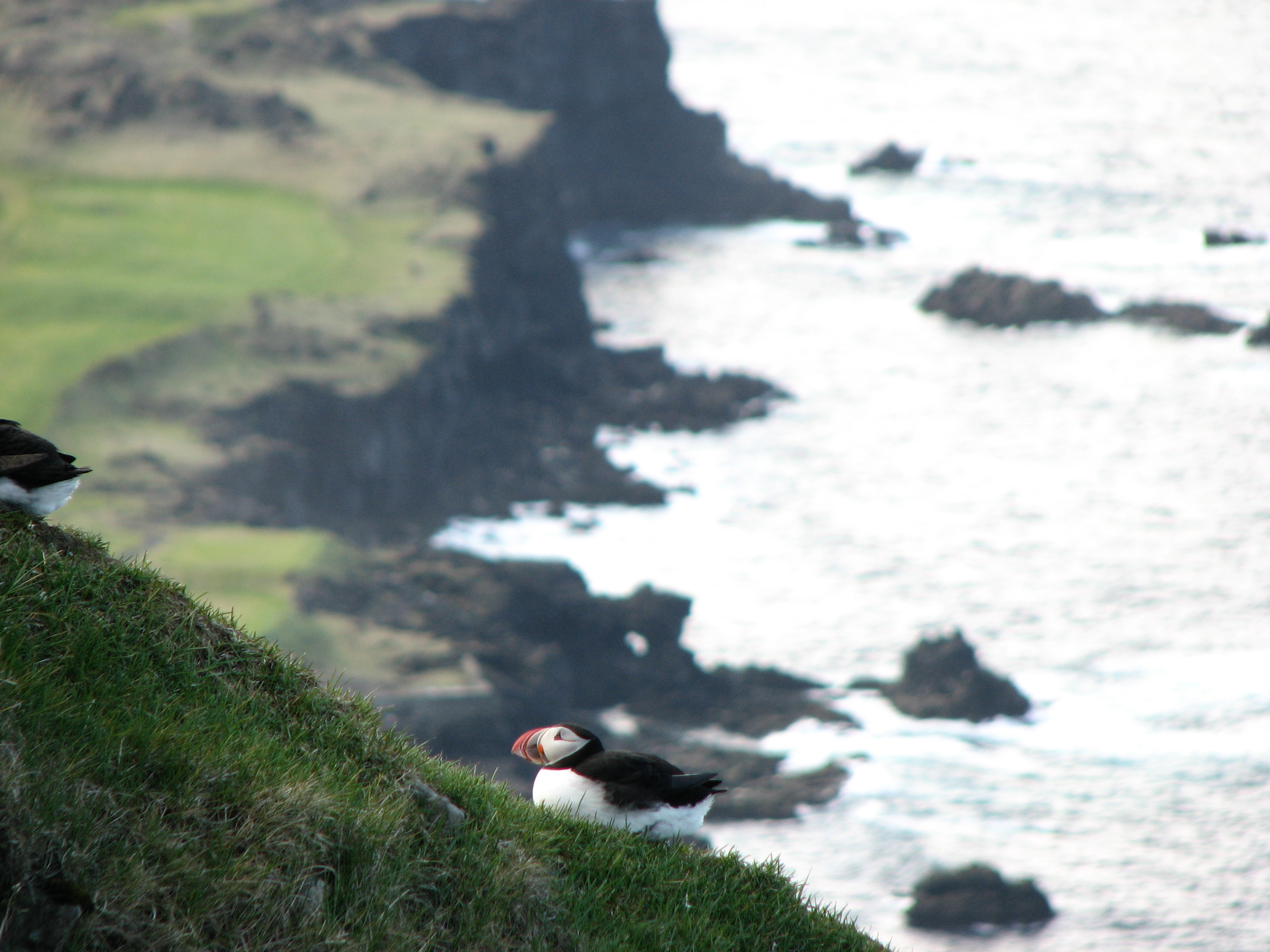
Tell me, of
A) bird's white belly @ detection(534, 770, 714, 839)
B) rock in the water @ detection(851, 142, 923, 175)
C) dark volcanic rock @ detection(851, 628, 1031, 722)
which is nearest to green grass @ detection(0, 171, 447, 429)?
dark volcanic rock @ detection(851, 628, 1031, 722)

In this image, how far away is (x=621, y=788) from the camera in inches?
312

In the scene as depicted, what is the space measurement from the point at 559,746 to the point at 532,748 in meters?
0.26

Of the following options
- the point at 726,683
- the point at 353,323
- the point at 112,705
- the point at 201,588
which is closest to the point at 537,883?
the point at 112,705

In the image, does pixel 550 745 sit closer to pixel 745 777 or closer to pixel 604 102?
pixel 745 777

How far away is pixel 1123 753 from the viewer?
43125 mm

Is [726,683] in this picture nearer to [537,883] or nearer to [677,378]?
[677,378]

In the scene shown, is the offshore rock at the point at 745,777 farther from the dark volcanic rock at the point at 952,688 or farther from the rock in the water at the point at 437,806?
the rock in the water at the point at 437,806

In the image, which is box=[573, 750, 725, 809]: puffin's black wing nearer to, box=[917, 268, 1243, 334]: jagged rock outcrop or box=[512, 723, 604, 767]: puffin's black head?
box=[512, 723, 604, 767]: puffin's black head

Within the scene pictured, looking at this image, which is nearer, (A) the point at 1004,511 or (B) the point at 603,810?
(B) the point at 603,810

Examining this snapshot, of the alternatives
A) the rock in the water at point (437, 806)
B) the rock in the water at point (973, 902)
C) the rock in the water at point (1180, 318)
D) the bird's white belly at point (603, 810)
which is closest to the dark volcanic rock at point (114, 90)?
the rock in the water at point (1180, 318)

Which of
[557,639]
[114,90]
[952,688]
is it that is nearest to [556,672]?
[557,639]

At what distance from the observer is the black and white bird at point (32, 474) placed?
698 cm

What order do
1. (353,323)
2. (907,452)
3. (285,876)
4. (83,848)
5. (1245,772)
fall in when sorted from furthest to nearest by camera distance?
(907,452) → (353,323) → (1245,772) → (285,876) → (83,848)

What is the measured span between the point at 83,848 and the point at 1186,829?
131ft
